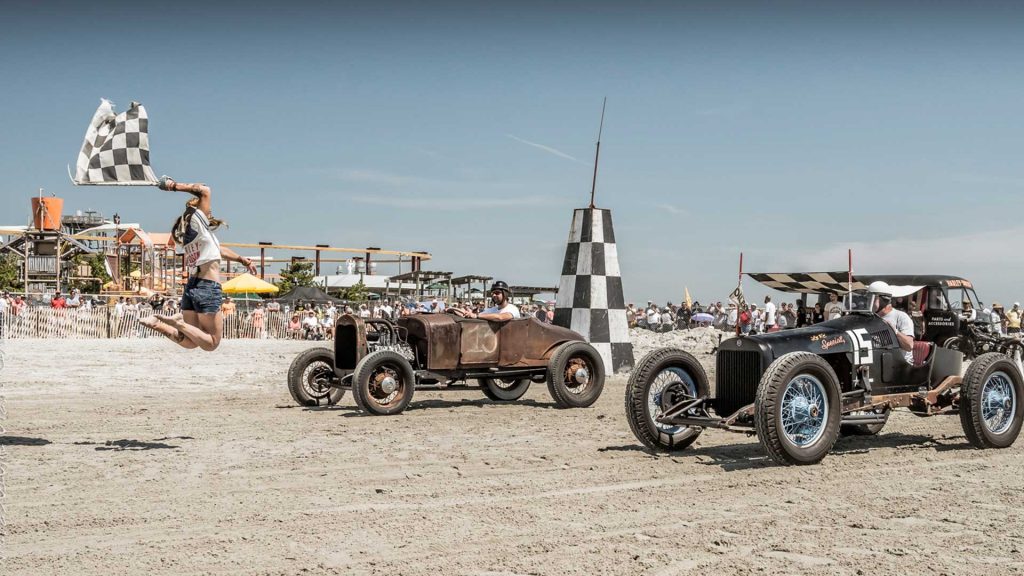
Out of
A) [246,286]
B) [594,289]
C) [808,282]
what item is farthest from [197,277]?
[246,286]

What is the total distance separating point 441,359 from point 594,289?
335 cm

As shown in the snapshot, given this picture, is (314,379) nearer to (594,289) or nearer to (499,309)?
(499,309)

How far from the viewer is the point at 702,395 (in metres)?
7.04

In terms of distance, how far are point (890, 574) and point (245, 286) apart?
80.1 feet

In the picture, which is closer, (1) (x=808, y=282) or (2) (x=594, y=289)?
(2) (x=594, y=289)

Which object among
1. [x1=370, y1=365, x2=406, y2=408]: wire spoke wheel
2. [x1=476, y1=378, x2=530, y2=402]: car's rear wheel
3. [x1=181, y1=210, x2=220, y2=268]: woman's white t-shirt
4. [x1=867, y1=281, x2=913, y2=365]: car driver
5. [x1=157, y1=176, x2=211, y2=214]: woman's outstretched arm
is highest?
[x1=157, y1=176, x2=211, y2=214]: woman's outstretched arm

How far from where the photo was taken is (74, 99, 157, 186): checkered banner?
6899 millimetres

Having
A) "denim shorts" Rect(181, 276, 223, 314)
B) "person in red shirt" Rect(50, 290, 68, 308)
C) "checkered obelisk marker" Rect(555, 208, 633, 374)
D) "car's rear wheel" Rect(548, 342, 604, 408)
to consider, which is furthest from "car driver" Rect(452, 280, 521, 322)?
"person in red shirt" Rect(50, 290, 68, 308)

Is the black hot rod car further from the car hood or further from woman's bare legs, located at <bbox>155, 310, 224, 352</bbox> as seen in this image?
woman's bare legs, located at <bbox>155, 310, 224, 352</bbox>

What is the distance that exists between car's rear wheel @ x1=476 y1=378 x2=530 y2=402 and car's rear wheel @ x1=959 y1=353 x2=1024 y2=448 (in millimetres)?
4958

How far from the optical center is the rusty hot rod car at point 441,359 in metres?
9.41

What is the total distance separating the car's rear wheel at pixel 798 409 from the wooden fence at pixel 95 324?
2140 centimetres

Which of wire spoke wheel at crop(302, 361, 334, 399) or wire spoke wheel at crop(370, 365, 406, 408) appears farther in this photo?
wire spoke wheel at crop(302, 361, 334, 399)

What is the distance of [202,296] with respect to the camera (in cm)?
664
